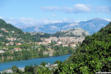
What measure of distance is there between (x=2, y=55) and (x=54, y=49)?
59.1ft

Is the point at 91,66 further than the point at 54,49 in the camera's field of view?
No

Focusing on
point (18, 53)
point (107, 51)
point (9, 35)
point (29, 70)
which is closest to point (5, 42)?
point (9, 35)

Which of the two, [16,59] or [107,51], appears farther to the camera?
[16,59]

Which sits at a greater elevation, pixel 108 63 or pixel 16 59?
pixel 108 63

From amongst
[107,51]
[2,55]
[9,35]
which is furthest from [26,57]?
[107,51]

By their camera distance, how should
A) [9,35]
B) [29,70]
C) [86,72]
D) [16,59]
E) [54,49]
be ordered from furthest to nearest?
1. [9,35]
2. [54,49]
3. [16,59]
4. [29,70]
5. [86,72]

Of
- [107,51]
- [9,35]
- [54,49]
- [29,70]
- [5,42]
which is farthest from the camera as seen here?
[9,35]

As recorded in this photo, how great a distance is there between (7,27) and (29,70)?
279 ft

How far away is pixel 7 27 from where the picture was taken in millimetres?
117938

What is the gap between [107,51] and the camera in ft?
57.9

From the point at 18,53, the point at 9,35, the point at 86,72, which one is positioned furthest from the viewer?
the point at 9,35

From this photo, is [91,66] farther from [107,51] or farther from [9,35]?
[9,35]

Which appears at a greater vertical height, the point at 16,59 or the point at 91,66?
the point at 91,66

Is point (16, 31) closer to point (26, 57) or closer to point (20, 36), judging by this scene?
point (20, 36)
